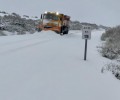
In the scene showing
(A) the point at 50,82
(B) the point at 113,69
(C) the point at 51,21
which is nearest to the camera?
(A) the point at 50,82

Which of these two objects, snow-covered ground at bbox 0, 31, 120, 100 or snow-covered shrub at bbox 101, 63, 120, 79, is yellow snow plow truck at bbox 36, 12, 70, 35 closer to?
snow-covered shrub at bbox 101, 63, 120, 79

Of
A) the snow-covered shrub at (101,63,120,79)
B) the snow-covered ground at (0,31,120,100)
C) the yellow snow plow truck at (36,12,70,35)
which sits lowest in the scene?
the snow-covered shrub at (101,63,120,79)

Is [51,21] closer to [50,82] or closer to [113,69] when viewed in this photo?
[113,69]

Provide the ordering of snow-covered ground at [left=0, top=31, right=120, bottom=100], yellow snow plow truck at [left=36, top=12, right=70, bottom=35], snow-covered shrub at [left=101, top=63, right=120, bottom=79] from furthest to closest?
1. yellow snow plow truck at [left=36, top=12, right=70, bottom=35]
2. snow-covered shrub at [left=101, top=63, right=120, bottom=79]
3. snow-covered ground at [left=0, top=31, right=120, bottom=100]

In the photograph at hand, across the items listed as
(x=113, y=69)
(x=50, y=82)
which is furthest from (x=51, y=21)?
(x=50, y=82)

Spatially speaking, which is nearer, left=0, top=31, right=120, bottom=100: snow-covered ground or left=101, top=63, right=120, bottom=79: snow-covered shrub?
left=0, top=31, right=120, bottom=100: snow-covered ground

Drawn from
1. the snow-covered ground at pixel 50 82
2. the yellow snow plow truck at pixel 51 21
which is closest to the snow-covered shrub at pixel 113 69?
the snow-covered ground at pixel 50 82

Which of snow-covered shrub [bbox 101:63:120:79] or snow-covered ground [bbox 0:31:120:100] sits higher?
snow-covered ground [bbox 0:31:120:100]

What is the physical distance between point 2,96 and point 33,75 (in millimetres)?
1917

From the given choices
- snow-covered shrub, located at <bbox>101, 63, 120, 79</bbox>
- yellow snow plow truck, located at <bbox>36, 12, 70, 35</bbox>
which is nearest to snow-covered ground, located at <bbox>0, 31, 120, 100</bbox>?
snow-covered shrub, located at <bbox>101, 63, 120, 79</bbox>

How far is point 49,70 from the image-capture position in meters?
7.89

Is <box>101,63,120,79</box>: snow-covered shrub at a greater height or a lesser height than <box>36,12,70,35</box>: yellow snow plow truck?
lesser

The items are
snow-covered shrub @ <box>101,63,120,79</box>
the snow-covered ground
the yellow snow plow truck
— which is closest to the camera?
the snow-covered ground

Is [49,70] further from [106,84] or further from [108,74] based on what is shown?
[108,74]
